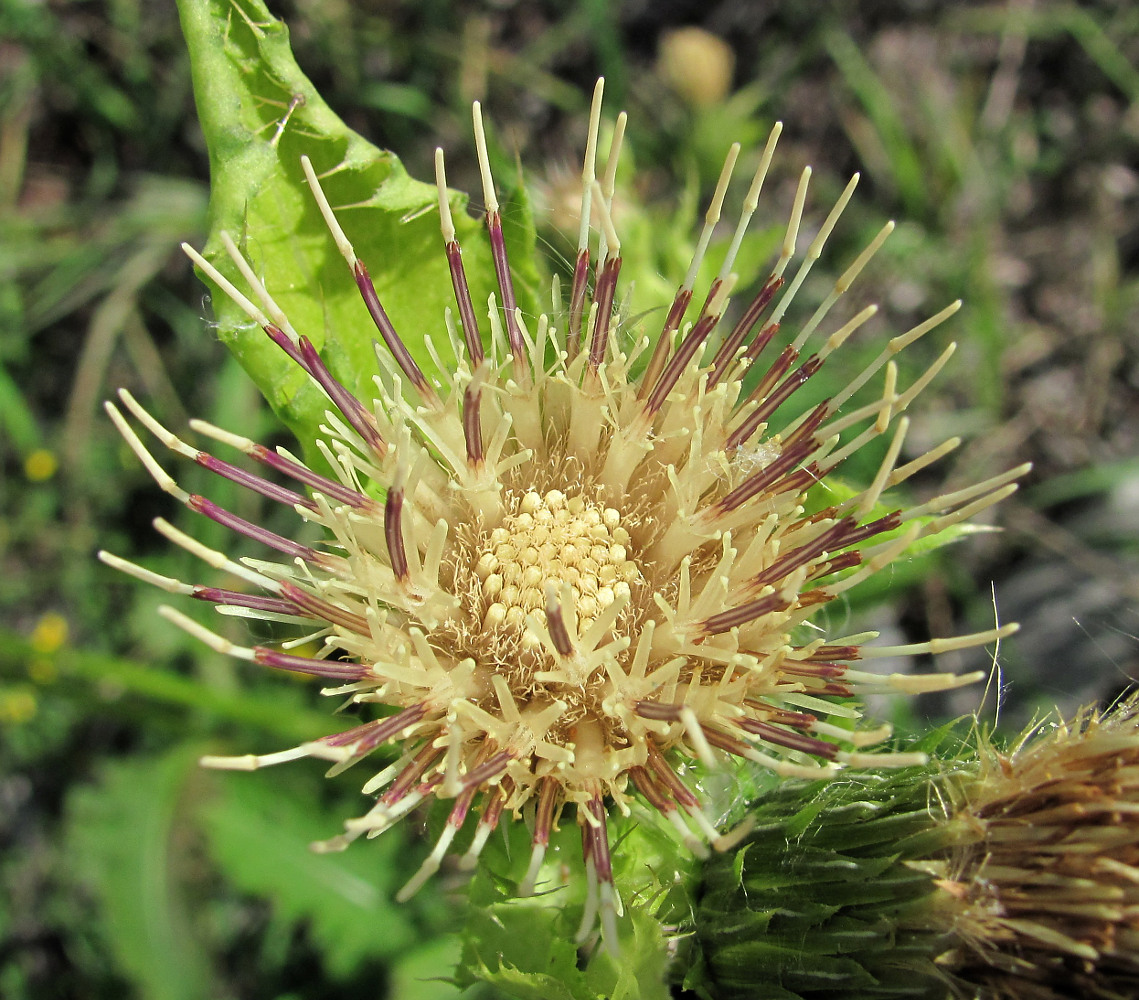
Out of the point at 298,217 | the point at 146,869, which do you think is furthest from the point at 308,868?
the point at 298,217

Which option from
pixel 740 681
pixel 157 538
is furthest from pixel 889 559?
pixel 157 538

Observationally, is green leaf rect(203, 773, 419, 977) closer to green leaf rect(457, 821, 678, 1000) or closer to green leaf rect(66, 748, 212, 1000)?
green leaf rect(66, 748, 212, 1000)

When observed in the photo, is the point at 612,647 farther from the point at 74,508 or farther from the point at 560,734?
the point at 74,508

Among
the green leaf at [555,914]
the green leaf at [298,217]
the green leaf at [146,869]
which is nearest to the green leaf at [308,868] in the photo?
the green leaf at [146,869]

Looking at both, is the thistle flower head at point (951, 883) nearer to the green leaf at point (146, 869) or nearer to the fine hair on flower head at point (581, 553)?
the fine hair on flower head at point (581, 553)

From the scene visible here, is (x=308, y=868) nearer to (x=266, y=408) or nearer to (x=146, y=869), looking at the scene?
(x=146, y=869)

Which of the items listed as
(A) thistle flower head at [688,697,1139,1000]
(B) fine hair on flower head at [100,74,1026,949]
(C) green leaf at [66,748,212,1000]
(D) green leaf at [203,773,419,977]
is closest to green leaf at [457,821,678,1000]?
(B) fine hair on flower head at [100,74,1026,949]
